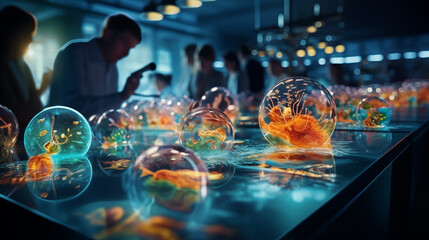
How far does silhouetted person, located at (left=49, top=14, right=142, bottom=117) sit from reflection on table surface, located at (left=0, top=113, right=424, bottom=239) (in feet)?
3.42

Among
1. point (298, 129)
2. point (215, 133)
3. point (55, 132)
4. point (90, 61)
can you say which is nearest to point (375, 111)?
point (298, 129)

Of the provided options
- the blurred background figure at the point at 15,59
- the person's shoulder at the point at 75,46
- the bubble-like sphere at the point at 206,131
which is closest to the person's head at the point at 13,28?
the blurred background figure at the point at 15,59

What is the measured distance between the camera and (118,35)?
213 cm

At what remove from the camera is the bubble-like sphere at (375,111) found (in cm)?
164

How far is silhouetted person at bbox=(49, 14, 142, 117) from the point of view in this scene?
2.02m

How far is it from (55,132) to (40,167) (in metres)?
0.11

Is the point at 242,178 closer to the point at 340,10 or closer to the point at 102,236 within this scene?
the point at 102,236

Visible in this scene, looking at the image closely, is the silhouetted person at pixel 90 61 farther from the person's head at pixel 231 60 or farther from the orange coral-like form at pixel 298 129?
the person's head at pixel 231 60

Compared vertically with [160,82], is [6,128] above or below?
below

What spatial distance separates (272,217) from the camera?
486mm

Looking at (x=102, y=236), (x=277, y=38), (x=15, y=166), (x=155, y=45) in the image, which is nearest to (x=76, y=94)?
(x=15, y=166)

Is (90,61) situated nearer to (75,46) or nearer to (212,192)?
(75,46)

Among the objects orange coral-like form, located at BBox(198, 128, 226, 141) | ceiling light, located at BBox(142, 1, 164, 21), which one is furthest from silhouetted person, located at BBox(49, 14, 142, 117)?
ceiling light, located at BBox(142, 1, 164, 21)

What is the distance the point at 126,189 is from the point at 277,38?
5.35 metres
